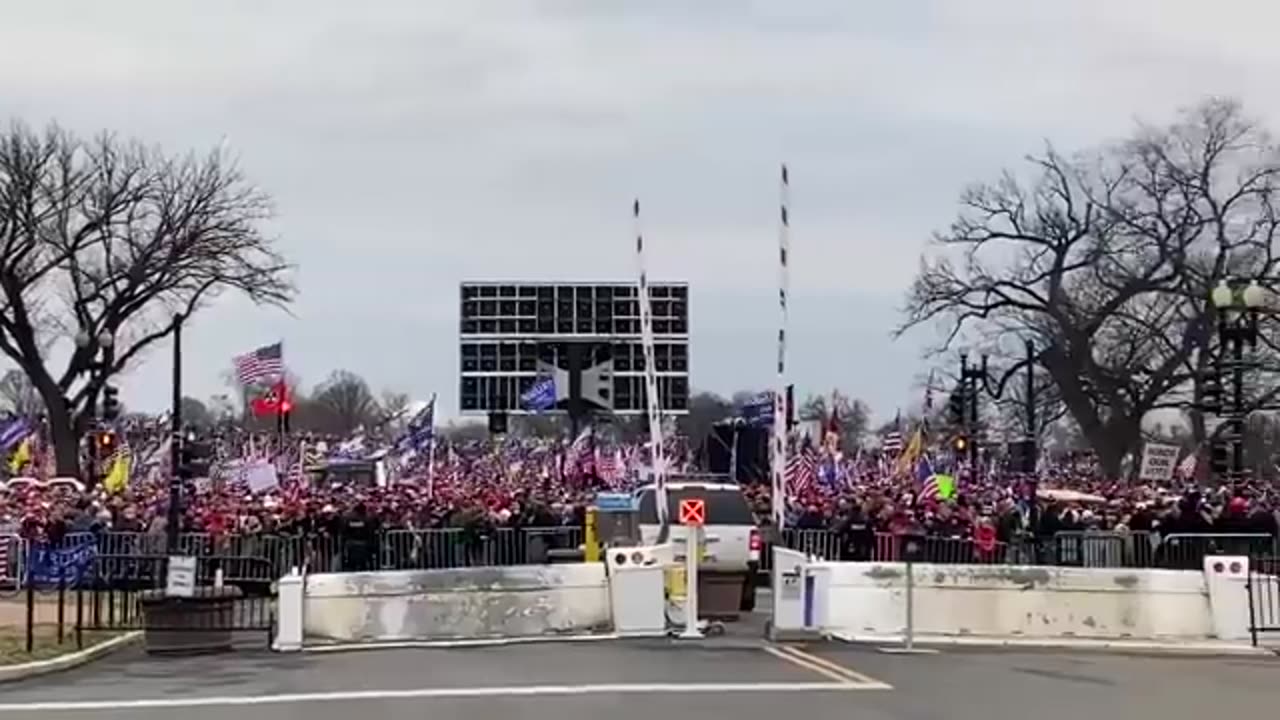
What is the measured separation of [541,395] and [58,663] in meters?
34.1

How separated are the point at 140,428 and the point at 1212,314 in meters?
43.7

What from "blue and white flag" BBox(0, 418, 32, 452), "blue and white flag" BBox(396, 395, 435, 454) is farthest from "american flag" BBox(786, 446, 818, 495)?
"blue and white flag" BBox(0, 418, 32, 452)

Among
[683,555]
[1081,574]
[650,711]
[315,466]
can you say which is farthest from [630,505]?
[315,466]

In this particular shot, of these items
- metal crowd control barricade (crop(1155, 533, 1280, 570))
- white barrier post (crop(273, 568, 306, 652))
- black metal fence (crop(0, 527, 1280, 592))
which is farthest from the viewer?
black metal fence (crop(0, 527, 1280, 592))

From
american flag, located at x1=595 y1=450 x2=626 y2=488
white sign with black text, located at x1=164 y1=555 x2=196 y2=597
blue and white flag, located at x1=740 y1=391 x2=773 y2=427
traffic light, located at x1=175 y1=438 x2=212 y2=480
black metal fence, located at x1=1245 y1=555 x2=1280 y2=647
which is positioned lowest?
black metal fence, located at x1=1245 y1=555 x2=1280 y2=647

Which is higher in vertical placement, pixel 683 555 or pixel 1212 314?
pixel 1212 314

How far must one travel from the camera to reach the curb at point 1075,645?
21.5m

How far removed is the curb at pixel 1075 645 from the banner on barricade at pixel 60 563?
34.3ft

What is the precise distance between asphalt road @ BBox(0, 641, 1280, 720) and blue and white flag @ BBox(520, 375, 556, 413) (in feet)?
104

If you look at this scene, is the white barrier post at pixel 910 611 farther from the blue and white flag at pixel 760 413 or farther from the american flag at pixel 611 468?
the american flag at pixel 611 468

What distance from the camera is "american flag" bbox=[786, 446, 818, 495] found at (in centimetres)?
4103

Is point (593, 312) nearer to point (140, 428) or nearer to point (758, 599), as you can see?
point (758, 599)

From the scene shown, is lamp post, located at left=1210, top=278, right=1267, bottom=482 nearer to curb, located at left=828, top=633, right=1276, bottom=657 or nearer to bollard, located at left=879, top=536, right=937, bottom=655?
curb, located at left=828, top=633, right=1276, bottom=657

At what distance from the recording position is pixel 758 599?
30.4 meters
